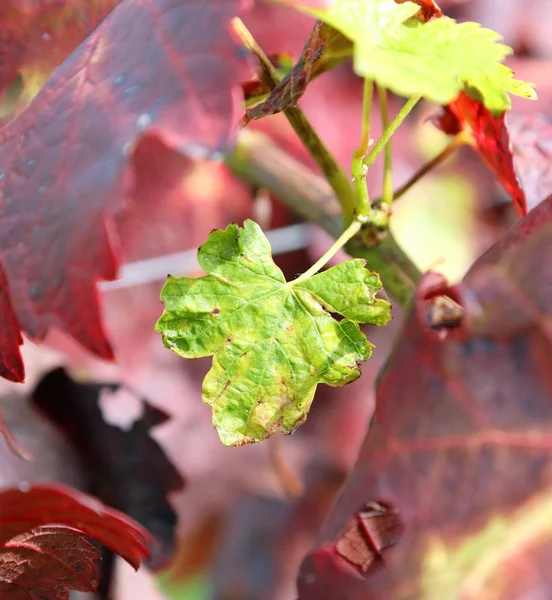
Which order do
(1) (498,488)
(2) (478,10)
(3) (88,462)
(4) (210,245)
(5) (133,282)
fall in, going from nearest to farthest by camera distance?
1. (1) (498,488)
2. (4) (210,245)
3. (3) (88,462)
4. (5) (133,282)
5. (2) (478,10)

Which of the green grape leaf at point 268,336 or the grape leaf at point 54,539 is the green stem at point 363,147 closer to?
the green grape leaf at point 268,336

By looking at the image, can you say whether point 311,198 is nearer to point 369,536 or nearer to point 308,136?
point 308,136

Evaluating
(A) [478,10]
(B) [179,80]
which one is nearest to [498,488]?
(B) [179,80]

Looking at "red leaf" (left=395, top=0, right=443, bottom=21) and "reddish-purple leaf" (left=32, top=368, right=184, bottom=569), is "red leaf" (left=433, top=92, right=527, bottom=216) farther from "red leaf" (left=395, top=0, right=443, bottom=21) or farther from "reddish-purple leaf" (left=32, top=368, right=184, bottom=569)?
"reddish-purple leaf" (left=32, top=368, right=184, bottom=569)

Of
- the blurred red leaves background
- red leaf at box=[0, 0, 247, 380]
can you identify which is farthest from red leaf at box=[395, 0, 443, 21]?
red leaf at box=[0, 0, 247, 380]

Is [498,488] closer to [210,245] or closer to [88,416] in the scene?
[210,245]

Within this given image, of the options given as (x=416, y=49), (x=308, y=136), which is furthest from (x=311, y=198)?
(x=416, y=49)

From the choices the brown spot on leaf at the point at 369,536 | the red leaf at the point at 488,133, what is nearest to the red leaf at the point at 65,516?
the brown spot on leaf at the point at 369,536
